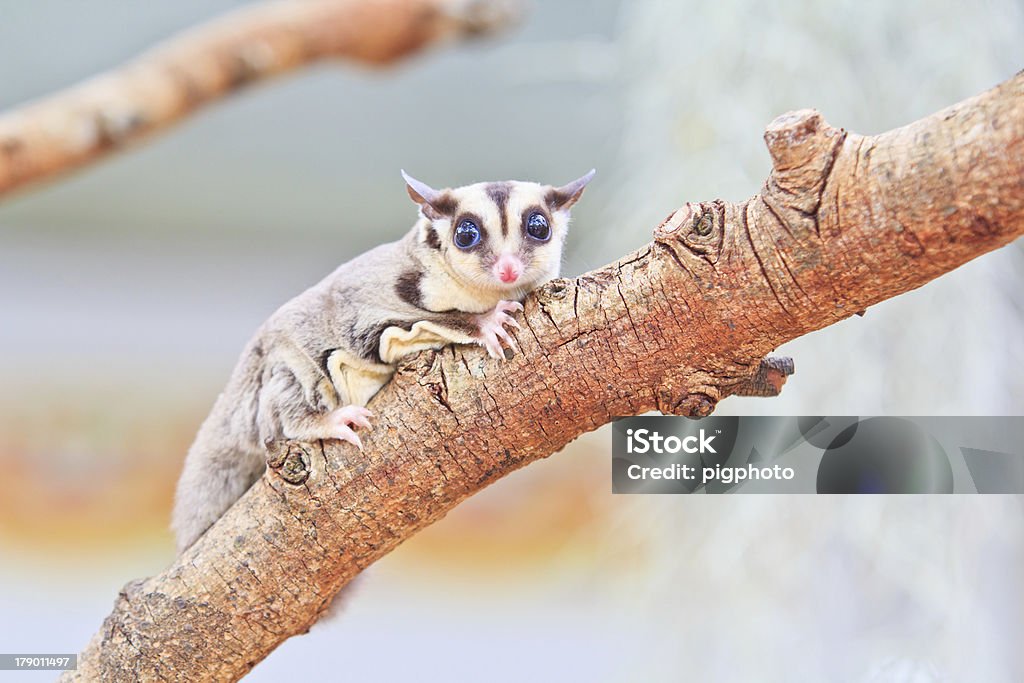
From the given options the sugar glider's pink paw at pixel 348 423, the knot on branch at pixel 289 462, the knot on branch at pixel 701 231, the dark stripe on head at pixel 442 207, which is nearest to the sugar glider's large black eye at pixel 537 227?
the dark stripe on head at pixel 442 207

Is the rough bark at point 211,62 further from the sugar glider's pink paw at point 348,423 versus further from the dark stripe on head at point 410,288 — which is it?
the sugar glider's pink paw at point 348,423

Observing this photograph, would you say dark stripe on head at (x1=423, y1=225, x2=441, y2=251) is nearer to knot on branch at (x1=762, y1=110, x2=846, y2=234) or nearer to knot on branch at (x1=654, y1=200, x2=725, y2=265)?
knot on branch at (x1=654, y1=200, x2=725, y2=265)

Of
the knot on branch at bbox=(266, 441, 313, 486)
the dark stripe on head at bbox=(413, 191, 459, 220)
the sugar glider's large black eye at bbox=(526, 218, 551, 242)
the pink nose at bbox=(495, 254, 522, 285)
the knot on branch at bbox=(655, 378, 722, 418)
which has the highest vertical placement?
the dark stripe on head at bbox=(413, 191, 459, 220)

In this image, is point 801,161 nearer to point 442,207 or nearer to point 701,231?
point 701,231

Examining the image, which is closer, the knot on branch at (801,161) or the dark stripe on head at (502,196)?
the knot on branch at (801,161)

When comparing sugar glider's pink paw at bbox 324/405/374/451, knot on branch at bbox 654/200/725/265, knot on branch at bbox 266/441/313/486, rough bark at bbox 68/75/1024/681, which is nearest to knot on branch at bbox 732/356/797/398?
rough bark at bbox 68/75/1024/681

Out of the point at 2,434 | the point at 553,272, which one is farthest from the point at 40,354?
the point at 553,272
